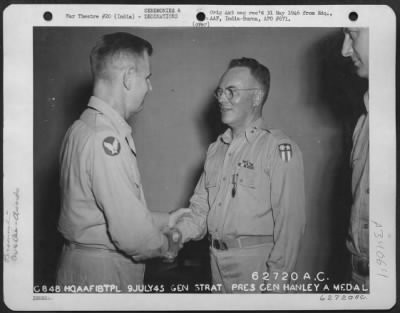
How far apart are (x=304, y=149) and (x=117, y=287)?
17.5 inches

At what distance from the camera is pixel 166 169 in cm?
93

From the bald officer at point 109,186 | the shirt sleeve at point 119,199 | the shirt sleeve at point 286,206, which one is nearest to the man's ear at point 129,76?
the bald officer at point 109,186

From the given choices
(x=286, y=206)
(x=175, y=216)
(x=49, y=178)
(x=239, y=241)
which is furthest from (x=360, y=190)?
(x=49, y=178)

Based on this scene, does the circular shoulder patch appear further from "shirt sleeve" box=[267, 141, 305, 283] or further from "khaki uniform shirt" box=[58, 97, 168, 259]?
"shirt sleeve" box=[267, 141, 305, 283]

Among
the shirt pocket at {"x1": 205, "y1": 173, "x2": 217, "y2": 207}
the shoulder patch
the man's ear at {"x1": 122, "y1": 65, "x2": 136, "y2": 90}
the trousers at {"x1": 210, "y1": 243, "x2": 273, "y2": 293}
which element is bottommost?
the trousers at {"x1": 210, "y1": 243, "x2": 273, "y2": 293}

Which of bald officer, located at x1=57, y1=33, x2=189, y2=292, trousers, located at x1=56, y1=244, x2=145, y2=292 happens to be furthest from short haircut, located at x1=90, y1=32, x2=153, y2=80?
trousers, located at x1=56, y1=244, x2=145, y2=292

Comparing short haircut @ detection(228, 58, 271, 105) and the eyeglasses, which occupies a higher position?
short haircut @ detection(228, 58, 271, 105)

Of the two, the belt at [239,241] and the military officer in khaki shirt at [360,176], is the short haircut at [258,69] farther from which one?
the belt at [239,241]

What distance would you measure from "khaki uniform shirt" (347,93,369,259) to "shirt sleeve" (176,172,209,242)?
28 cm

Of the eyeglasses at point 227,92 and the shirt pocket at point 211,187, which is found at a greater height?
the eyeglasses at point 227,92

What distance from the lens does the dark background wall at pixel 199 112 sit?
929 millimetres

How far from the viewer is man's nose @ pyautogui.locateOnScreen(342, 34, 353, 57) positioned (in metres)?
0.94

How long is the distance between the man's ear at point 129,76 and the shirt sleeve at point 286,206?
1.00 ft

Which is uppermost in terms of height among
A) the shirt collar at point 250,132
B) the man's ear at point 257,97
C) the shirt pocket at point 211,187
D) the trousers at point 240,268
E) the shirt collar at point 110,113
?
the man's ear at point 257,97
